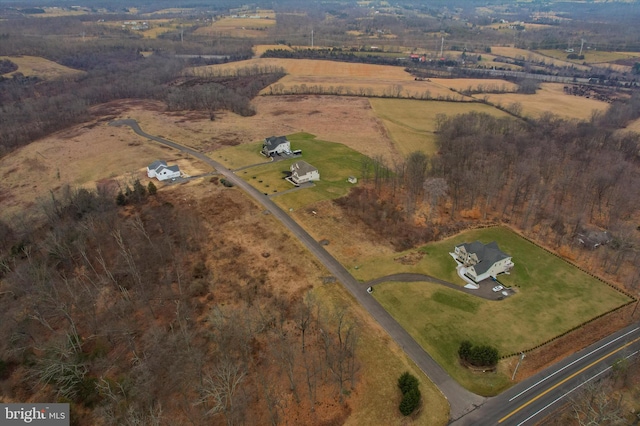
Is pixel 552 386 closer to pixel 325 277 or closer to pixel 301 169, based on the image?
pixel 325 277

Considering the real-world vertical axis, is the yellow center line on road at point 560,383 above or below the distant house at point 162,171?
below

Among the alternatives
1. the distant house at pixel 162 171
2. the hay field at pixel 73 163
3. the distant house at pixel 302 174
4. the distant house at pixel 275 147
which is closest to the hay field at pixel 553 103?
the distant house at pixel 275 147

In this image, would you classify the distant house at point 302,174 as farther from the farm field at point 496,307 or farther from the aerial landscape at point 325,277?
the farm field at point 496,307

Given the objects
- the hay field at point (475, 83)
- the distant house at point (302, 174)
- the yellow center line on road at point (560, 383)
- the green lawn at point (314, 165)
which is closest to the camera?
the yellow center line on road at point (560, 383)

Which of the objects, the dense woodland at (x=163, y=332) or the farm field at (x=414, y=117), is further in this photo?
the farm field at (x=414, y=117)

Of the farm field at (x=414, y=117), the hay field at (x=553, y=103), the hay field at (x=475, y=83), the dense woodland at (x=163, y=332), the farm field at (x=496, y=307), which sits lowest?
the dense woodland at (x=163, y=332)

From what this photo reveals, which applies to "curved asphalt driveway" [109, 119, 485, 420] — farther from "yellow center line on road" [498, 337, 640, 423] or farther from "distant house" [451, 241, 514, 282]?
"distant house" [451, 241, 514, 282]

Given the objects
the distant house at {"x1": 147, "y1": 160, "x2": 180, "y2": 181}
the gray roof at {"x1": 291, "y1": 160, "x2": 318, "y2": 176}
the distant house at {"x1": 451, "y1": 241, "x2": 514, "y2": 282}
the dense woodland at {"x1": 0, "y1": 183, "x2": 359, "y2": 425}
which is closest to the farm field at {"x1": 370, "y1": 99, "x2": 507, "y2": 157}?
the gray roof at {"x1": 291, "y1": 160, "x2": 318, "y2": 176}

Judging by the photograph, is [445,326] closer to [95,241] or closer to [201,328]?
[201,328]
